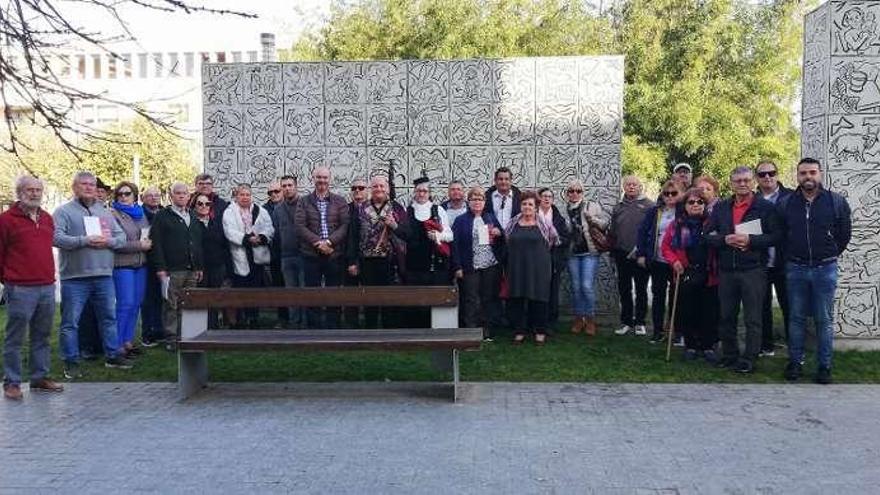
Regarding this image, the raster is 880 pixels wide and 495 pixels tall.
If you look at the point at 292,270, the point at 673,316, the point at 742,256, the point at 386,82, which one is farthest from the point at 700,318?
the point at 386,82

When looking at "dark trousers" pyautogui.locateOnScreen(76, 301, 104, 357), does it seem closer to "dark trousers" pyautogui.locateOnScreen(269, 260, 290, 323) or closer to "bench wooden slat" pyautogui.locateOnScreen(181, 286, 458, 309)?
"bench wooden slat" pyautogui.locateOnScreen(181, 286, 458, 309)

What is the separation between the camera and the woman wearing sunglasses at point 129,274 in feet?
30.3

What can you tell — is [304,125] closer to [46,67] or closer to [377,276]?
[377,276]

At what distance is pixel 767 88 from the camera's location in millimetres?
23656

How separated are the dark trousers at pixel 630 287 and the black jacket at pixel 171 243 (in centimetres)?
500

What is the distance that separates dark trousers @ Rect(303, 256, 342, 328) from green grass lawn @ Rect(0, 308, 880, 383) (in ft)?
3.89

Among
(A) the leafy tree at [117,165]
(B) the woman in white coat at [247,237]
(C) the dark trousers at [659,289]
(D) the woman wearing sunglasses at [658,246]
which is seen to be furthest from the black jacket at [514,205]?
(A) the leafy tree at [117,165]

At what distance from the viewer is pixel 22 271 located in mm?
7512

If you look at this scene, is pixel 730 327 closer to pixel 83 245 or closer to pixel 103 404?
pixel 103 404

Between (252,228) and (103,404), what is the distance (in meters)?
3.64

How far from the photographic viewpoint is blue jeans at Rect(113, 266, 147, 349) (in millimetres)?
9266

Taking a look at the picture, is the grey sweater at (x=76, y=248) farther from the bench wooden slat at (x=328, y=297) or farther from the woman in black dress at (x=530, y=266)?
the woman in black dress at (x=530, y=266)

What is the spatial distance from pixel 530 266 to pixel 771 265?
2.52 metres

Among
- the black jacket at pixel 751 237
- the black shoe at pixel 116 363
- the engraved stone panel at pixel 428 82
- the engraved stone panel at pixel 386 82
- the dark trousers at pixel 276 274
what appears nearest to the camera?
the black jacket at pixel 751 237
